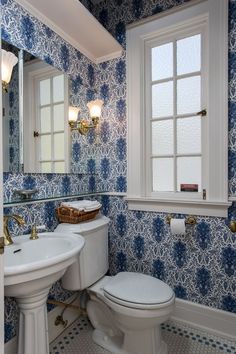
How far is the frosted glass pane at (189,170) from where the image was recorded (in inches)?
68.7

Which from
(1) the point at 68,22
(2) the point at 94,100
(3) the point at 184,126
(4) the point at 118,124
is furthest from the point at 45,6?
(3) the point at 184,126

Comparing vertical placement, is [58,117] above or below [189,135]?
above

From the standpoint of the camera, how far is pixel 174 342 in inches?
61.9

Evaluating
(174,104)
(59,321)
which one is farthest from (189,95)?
(59,321)

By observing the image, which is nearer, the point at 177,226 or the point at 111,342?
the point at 111,342

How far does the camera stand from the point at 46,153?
165 centimetres

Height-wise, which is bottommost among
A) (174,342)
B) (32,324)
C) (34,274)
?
(174,342)

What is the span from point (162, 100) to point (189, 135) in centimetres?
37

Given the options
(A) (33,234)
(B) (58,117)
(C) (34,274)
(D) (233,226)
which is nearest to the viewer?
(C) (34,274)

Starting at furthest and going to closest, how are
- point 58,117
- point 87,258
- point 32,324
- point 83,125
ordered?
point 83,125
point 58,117
point 87,258
point 32,324

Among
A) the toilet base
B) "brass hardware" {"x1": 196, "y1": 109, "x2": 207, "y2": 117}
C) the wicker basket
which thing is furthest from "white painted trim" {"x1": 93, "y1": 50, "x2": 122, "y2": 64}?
the toilet base

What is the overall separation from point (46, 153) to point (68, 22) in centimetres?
95

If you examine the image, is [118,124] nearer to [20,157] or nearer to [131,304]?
[20,157]

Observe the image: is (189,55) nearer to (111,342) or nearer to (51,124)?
(51,124)
